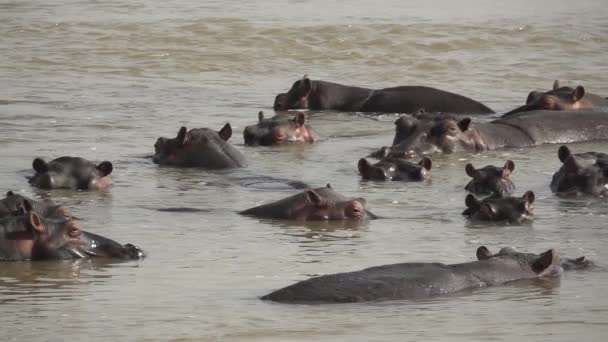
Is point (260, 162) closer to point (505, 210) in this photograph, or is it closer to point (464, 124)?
point (464, 124)

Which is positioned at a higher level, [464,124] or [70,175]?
[464,124]

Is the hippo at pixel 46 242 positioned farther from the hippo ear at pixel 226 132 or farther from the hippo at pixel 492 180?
the hippo ear at pixel 226 132

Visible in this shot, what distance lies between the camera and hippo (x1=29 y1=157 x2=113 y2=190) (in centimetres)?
994

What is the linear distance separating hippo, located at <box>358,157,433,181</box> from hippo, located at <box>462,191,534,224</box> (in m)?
1.55

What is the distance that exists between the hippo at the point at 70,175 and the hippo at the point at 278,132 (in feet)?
8.04

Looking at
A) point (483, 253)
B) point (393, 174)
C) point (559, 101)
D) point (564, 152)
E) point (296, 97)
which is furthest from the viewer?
point (296, 97)

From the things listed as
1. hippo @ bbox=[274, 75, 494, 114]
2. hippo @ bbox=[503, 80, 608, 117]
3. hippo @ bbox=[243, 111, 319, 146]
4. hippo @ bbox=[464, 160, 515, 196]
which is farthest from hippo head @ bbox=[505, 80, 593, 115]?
hippo @ bbox=[464, 160, 515, 196]

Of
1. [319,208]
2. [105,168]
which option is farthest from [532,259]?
[105,168]

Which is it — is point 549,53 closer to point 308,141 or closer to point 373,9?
point 373,9

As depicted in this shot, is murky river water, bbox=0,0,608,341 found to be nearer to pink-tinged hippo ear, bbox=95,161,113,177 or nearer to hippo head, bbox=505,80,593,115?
pink-tinged hippo ear, bbox=95,161,113,177

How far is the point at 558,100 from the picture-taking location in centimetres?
1359

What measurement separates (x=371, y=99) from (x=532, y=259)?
8.01m

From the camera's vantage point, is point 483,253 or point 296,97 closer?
point 483,253

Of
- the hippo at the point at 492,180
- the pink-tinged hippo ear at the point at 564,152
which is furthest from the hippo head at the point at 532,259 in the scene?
the pink-tinged hippo ear at the point at 564,152
